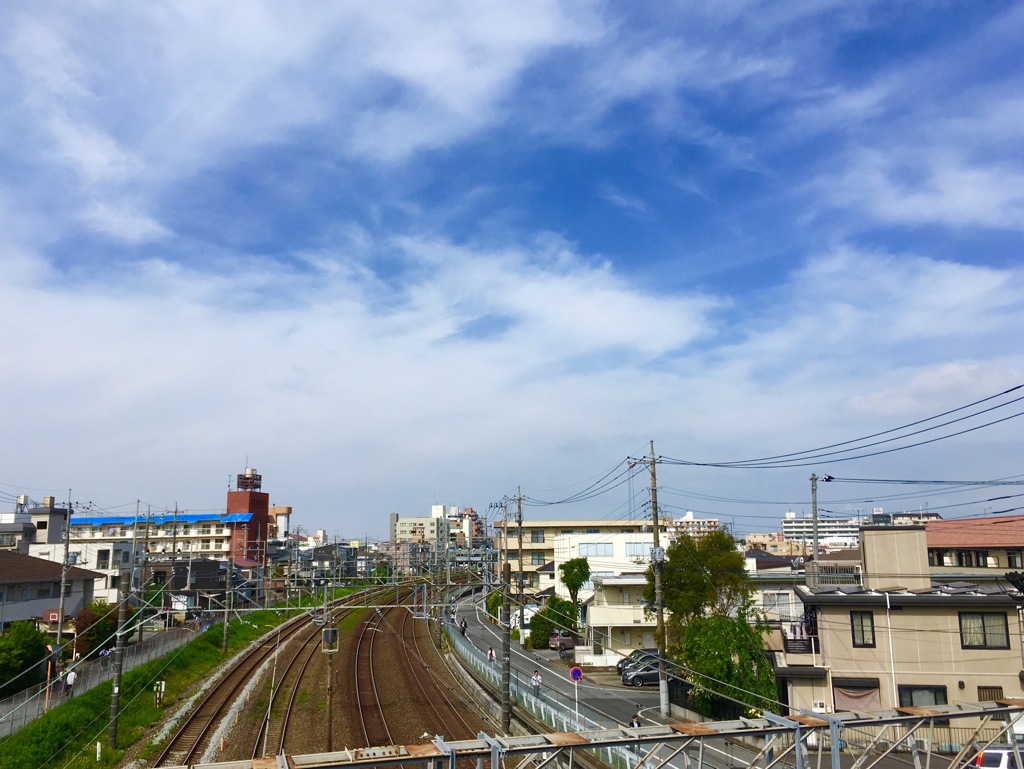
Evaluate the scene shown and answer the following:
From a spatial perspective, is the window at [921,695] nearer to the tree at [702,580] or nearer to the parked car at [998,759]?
the parked car at [998,759]

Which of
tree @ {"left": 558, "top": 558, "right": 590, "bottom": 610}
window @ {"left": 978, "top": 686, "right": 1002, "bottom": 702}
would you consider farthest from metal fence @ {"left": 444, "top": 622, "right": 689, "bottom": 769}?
tree @ {"left": 558, "top": 558, "right": 590, "bottom": 610}

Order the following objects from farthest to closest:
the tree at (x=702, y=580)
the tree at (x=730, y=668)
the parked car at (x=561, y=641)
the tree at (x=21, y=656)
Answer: the parked car at (x=561, y=641)
the tree at (x=702, y=580)
the tree at (x=21, y=656)
the tree at (x=730, y=668)

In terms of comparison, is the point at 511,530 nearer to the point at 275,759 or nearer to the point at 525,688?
the point at 525,688

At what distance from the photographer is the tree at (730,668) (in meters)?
21.5

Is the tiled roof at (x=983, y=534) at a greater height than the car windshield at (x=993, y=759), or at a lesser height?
greater

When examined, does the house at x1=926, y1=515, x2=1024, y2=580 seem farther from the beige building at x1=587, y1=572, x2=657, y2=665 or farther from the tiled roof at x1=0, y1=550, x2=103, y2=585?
the tiled roof at x1=0, y1=550, x2=103, y2=585

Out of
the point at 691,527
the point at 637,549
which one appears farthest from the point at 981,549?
the point at 691,527

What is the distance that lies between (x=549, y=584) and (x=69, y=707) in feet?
126

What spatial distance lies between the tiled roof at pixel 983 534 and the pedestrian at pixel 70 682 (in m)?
38.9

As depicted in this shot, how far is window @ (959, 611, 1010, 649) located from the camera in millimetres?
20625

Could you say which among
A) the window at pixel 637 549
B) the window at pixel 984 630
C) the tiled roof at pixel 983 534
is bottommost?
the window at pixel 984 630

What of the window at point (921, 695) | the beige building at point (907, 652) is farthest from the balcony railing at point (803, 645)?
the window at point (921, 695)

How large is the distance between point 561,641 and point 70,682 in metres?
23.1

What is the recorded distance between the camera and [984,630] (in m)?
20.8
